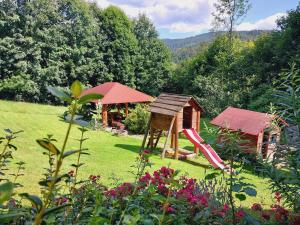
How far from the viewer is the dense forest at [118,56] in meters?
21.5

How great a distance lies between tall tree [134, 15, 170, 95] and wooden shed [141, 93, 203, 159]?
1570cm

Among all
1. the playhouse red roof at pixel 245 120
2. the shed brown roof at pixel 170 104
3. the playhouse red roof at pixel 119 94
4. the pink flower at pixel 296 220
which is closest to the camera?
the pink flower at pixel 296 220

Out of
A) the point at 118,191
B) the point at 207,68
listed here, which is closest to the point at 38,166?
the point at 118,191

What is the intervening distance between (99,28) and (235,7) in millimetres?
12385

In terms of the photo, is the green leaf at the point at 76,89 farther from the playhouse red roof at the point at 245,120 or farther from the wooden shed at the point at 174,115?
the playhouse red roof at the point at 245,120

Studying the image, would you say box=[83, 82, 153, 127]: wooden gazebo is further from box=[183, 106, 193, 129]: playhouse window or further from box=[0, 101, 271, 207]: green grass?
box=[183, 106, 193, 129]: playhouse window

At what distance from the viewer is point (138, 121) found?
18281 millimetres

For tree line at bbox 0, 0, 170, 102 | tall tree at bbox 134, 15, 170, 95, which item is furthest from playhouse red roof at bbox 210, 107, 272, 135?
tree line at bbox 0, 0, 170, 102

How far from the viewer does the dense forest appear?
21.5 m

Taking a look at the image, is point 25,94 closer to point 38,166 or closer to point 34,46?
point 34,46

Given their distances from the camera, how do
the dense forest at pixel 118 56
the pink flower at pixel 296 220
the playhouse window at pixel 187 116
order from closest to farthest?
the pink flower at pixel 296 220
the playhouse window at pixel 187 116
the dense forest at pixel 118 56

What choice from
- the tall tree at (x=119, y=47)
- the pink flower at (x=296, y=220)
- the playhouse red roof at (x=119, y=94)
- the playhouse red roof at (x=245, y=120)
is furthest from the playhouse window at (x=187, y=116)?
the tall tree at (x=119, y=47)

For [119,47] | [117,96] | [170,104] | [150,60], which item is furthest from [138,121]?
[150,60]

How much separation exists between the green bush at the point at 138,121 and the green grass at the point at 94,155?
1582 mm
